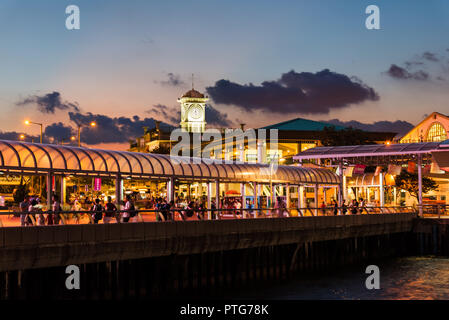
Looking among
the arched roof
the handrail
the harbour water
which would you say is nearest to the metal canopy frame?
the arched roof

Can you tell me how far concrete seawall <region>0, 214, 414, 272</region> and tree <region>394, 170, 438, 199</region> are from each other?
140 ft

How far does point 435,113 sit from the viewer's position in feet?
386

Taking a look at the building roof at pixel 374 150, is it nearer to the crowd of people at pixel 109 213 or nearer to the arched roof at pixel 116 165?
the arched roof at pixel 116 165

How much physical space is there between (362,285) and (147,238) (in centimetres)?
1412

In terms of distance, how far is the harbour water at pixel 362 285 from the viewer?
34750 millimetres

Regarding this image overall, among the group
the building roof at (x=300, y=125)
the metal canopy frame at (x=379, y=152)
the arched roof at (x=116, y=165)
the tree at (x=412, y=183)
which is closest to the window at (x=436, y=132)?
the building roof at (x=300, y=125)

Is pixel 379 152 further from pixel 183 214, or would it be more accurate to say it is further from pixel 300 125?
pixel 300 125

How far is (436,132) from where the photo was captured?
11806 centimetres

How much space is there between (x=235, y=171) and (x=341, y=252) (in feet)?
35.2

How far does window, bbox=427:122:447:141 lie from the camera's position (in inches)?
4589
